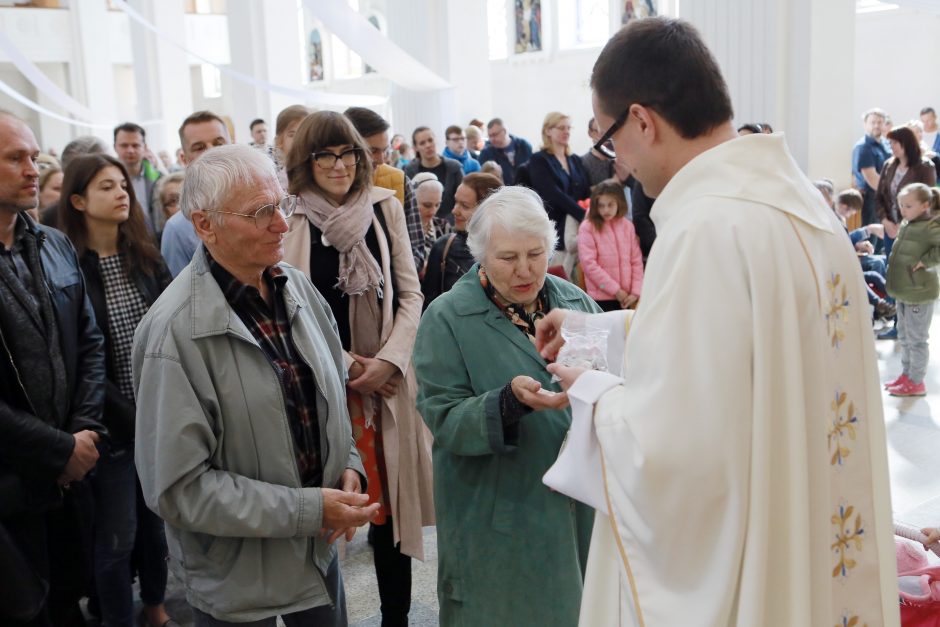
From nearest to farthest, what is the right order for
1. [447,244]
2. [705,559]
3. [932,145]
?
1. [705,559]
2. [447,244]
3. [932,145]

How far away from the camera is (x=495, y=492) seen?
2.31 meters

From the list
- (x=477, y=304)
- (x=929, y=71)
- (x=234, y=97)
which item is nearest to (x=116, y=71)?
(x=234, y=97)

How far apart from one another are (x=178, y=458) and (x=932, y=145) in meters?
12.0

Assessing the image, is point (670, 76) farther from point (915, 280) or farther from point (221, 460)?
point (915, 280)

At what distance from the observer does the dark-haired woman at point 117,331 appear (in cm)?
301

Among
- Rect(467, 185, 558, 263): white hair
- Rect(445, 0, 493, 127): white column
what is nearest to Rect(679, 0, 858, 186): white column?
Rect(445, 0, 493, 127): white column

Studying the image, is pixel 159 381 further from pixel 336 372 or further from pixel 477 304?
pixel 477 304

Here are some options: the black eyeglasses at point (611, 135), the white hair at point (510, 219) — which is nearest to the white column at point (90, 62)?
the white hair at point (510, 219)

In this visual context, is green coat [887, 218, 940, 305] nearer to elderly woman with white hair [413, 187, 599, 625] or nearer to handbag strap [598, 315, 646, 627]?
elderly woman with white hair [413, 187, 599, 625]

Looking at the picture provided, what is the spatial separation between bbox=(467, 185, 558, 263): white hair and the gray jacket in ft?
1.88

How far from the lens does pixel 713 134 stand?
1583 mm

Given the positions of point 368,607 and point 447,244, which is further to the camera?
point 447,244

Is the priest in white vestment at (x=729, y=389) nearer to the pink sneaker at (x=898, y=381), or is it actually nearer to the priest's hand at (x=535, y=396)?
the priest's hand at (x=535, y=396)

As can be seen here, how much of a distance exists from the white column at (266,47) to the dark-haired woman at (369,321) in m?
12.5
